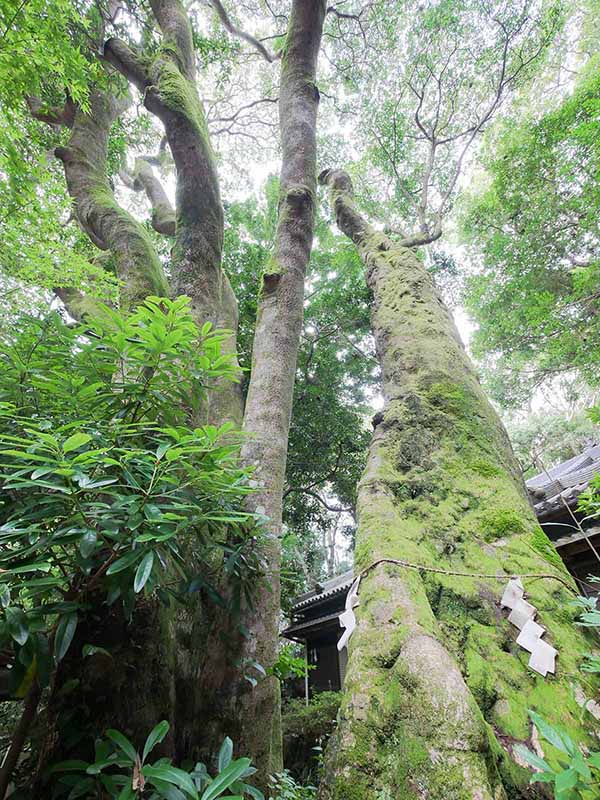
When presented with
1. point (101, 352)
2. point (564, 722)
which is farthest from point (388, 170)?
point (564, 722)

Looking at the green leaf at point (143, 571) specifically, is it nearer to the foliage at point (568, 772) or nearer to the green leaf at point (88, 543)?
the green leaf at point (88, 543)

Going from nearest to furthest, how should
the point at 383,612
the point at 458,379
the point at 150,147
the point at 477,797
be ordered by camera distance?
the point at 477,797 < the point at 383,612 < the point at 458,379 < the point at 150,147

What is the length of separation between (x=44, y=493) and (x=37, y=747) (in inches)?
34.9

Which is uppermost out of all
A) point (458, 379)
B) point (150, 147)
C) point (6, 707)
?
point (150, 147)

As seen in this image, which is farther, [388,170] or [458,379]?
[388,170]

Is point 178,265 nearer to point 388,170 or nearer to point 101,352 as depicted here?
point 101,352

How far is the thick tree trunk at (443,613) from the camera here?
1074 millimetres

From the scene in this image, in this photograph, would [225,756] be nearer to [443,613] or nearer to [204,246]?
[443,613]

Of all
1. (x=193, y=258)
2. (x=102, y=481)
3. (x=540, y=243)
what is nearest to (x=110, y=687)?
(x=102, y=481)

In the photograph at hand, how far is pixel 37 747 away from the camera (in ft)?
4.47

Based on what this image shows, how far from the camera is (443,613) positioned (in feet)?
5.19

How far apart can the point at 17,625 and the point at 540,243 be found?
35.3ft

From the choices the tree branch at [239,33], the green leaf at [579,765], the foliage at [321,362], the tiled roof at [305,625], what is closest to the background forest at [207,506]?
the green leaf at [579,765]

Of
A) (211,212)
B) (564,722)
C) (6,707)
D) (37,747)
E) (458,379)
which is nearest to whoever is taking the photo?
(564,722)
